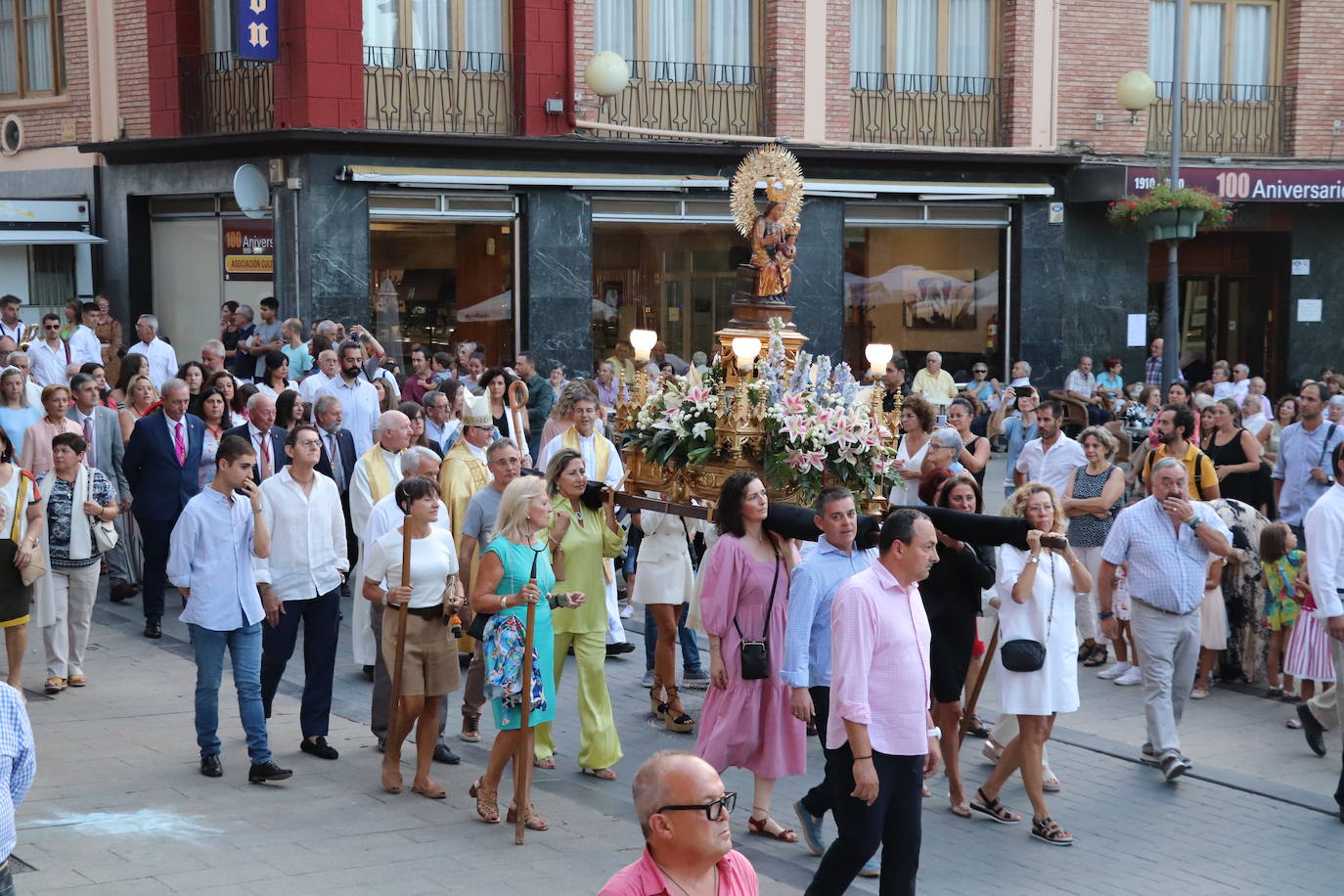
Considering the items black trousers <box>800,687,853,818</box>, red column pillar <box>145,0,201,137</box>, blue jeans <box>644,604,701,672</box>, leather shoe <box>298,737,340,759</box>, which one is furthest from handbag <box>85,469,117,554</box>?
red column pillar <box>145,0,201,137</box>

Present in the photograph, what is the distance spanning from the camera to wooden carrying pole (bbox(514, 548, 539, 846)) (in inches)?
320

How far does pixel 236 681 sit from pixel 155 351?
1062 cm

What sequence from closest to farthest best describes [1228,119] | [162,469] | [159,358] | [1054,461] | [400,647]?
[400,647], [1054,461], [162,469], [159,358], [1228,119]

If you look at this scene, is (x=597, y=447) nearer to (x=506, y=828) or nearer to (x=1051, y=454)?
(x=1051, y=454)

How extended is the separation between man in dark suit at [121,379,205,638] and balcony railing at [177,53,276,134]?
8.82m

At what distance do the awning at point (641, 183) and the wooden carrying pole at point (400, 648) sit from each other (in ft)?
41.6

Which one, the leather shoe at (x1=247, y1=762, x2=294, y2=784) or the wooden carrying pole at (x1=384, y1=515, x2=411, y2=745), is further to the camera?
the leather shoe at (x1=247, y1=762, x2=294, y2=784)

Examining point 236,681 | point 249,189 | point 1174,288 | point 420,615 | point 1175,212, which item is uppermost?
point 249,189

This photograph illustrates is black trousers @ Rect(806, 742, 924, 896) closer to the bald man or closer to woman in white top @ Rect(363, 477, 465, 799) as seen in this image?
the bald man

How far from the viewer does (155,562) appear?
507 inches

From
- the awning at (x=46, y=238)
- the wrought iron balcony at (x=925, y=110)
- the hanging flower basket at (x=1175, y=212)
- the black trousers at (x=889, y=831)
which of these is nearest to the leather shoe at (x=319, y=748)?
the black trousers at (x=889, y=831)

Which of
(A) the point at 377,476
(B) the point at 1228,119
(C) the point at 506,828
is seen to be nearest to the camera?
(C) the point at 506,828

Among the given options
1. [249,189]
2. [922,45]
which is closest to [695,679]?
[249,189]

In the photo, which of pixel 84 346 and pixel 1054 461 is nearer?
pixel 1054 461
